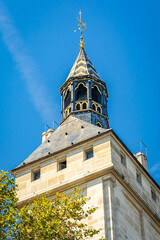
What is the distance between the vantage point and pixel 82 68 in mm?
54375

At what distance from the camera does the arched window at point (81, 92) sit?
51.2 metres

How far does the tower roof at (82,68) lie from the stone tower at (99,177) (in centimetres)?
615

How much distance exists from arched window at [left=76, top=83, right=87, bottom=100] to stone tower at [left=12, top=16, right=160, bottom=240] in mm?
3133

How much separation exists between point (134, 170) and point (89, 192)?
5038mm

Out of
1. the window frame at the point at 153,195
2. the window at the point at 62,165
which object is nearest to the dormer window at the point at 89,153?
the window at the point at 62,165

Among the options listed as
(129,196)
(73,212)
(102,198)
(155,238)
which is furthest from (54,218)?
(155,238)

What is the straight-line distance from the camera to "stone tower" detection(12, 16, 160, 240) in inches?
1494

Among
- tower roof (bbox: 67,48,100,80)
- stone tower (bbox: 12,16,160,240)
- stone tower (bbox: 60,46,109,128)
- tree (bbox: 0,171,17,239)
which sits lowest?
tree (bbox: 0,171,17,239)

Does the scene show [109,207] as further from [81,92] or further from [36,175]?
[81,92]

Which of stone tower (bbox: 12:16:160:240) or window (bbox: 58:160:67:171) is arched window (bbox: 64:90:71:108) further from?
window (bbox: 58:160:67:171)

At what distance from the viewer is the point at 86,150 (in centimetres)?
4169

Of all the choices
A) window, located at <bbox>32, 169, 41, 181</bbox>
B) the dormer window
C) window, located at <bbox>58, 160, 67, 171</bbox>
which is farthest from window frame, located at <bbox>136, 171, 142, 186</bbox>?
window, located at <bbox>32, 169, 41, 181</bbox>

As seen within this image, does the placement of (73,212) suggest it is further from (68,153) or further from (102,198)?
(68,153)

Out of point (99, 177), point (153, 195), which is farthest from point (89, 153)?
point (153, 195)
